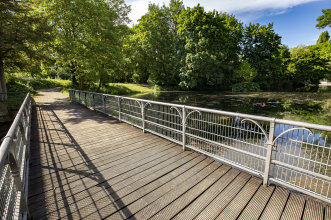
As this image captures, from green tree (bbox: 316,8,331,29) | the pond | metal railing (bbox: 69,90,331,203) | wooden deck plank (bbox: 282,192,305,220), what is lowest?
the pond

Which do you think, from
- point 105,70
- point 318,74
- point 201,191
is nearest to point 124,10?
point 105,70

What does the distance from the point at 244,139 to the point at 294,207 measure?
202cm

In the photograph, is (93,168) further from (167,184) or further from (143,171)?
(167,184)

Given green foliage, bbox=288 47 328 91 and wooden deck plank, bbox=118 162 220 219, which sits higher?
green foliage, bbox=288 47 328 91

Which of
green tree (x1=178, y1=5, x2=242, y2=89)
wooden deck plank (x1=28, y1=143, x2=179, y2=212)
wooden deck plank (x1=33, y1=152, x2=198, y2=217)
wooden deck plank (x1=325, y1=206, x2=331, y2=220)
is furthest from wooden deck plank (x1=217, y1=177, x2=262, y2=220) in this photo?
green tree (x1=178, y1=5, x2=242, y2=89)

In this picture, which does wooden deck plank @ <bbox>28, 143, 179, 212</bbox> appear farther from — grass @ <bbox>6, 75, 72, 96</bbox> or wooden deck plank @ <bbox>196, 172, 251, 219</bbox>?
grass @ <bbox>6, 75, 72, 96</bbox>

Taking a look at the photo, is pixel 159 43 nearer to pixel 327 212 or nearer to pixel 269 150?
pixel 269 150

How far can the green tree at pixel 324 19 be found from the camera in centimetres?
2711

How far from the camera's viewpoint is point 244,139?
159 inches

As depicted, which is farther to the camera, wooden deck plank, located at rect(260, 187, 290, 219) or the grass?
the grass

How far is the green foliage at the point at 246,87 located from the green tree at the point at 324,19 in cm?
1540

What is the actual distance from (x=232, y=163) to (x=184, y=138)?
1201mm

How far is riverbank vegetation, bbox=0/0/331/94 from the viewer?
13.6 meters

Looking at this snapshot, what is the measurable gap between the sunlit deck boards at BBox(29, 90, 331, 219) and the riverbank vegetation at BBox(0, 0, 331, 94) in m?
11.2
